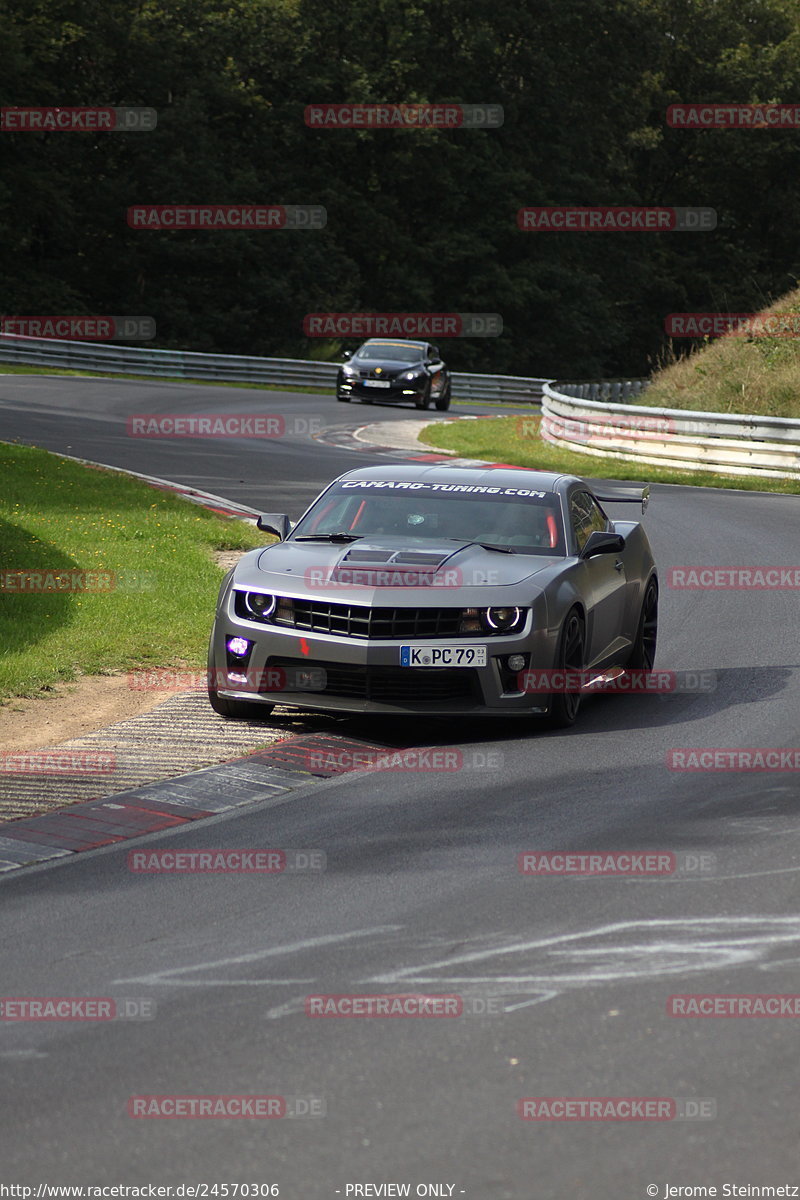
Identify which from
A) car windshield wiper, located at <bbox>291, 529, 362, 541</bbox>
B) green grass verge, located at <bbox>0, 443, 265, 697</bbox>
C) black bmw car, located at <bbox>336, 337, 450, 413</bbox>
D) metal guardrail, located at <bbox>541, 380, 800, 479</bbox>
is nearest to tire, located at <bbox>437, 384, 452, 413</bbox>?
black bmw car, located at <bbox>336, 337, 450, 413</bbox>

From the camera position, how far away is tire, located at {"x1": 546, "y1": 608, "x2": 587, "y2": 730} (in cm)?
979

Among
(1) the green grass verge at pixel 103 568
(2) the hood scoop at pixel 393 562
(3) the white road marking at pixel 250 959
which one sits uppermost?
(2) the hood scoop at pixel 393 562

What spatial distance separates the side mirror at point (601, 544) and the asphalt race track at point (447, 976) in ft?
3.95

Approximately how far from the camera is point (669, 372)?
125 feet

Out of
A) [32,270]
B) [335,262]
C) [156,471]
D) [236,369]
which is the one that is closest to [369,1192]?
[156,471]

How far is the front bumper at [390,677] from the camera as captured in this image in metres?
9.48

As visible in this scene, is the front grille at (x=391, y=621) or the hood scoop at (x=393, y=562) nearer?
the front grille at (x=391, y=621)

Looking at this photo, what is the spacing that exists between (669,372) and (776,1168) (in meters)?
34.8

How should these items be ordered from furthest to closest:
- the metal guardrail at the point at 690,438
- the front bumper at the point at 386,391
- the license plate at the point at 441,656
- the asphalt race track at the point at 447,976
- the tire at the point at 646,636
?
1. the front bumper at the point at 386,391
2. the metal guardrail at the point at 690,438
3. the tire at the point at 646,636
4. the license plate at the point at 441,656
5. the asphalt race track at the point at 447,976

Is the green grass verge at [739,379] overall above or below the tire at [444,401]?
above

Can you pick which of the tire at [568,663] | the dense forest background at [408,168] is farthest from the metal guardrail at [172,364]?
the tire at [568,663]

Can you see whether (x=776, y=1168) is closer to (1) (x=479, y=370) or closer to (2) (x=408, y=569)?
(2) (x=408, y=569)

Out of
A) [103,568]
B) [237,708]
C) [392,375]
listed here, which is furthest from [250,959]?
[392,375]

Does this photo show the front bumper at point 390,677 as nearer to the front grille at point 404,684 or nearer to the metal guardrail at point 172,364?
the front grille at point 404,684
